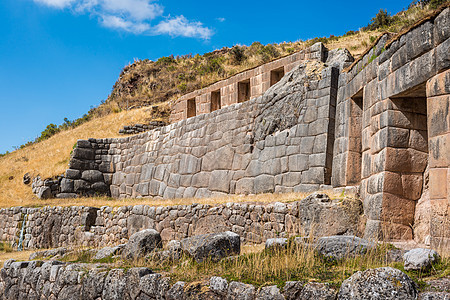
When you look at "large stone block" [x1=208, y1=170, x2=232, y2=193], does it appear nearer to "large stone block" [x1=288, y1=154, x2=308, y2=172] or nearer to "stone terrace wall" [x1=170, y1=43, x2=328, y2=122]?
"large stone block" [x1=288, y1=154, x2=308, y2=172]

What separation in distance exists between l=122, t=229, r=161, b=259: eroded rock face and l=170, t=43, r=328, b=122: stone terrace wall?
24.2 feet

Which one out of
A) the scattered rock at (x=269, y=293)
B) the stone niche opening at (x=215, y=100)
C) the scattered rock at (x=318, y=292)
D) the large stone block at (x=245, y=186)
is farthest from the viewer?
the stone niche opening at (x=215, y=100)

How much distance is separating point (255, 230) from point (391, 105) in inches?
149

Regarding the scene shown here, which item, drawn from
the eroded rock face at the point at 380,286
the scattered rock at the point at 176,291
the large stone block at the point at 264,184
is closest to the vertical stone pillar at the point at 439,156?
the eroded rock face at the point at 380,286

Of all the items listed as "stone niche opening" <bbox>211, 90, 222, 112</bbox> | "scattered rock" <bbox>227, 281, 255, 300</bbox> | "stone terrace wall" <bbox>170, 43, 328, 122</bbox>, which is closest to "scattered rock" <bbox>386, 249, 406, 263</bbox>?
"scattered rock" <bbox>227, 281, 255, 300</bbox>

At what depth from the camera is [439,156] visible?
571cm

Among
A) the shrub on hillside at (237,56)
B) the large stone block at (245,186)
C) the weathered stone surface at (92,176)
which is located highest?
the shrub on hillside at (237,56)

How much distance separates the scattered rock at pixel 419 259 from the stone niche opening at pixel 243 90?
12300mm

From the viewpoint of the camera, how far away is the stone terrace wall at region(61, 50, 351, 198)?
10.6 metres

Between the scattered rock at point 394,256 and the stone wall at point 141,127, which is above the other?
the stone wall at point 141,127

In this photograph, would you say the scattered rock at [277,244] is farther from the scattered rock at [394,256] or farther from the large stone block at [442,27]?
the large stone block at [442,27]

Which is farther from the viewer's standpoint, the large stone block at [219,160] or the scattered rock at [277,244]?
the large stone block at [219,160]

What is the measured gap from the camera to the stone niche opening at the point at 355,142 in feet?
29.3

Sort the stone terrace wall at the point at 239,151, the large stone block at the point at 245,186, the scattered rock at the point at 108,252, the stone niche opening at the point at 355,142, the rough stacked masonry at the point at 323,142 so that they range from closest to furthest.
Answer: the rough stacked masonry at the point at 323,142 < the scattered rock at the point at 108,252 < the stone niche opening at the point at 355,142 < the stone terrace wall at the point at 239,151 < the large stone block at the point at 245,186
